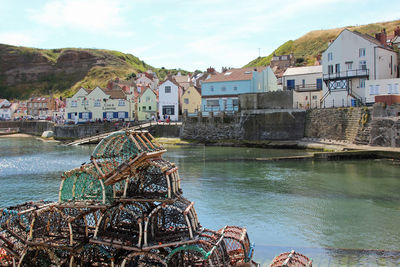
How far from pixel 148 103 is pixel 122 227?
58.1m

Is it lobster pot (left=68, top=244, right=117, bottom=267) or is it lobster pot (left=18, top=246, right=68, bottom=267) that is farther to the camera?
lobster pot (left=18, top=246, right=68, bottom=267)

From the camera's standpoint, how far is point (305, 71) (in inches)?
2184

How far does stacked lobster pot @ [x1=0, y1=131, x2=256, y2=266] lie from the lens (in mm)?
8586

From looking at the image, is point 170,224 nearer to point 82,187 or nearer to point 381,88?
point 82,187

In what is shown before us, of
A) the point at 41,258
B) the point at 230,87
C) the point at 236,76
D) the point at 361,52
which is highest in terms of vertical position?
the point at 361,52

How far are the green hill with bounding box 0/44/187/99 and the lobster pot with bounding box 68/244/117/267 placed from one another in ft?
411

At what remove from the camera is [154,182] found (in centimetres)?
973

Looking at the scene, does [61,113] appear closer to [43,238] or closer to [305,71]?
[305,71]

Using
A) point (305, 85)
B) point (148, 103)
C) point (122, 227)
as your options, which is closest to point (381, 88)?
point (305, 85)

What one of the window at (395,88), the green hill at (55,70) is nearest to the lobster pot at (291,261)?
the window at (395,88)

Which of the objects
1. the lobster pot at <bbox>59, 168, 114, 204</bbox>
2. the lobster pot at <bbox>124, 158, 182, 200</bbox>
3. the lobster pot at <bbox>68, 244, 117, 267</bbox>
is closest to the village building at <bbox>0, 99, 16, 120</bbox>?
the lobster pot at <bbox>59, 168, 114, 204</bbox>

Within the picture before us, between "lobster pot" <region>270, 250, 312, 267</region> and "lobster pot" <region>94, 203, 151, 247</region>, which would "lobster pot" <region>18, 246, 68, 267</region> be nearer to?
"lobster pot" <region>94, 203, 151, 247</region>

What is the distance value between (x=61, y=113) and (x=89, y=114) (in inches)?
1005

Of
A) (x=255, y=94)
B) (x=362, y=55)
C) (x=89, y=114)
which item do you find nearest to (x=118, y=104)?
(x=89, y=114)
